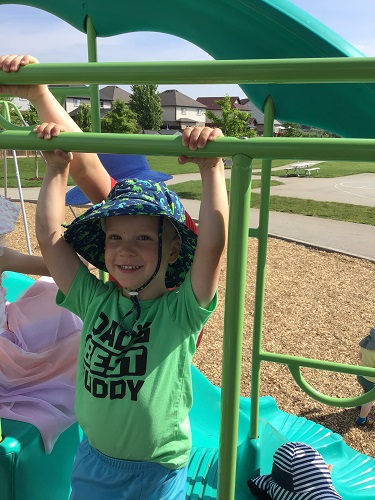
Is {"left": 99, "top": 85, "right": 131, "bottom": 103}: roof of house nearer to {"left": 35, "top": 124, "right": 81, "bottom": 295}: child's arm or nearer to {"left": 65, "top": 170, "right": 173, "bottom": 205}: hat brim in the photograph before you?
{"left": 65, "top": 170, "right": 173, "bottom": 205}: hat brim

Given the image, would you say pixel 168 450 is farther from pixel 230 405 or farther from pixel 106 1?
pixel 106 1

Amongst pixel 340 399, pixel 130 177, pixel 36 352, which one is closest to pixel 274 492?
pixel 340 399

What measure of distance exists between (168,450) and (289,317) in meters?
3.61

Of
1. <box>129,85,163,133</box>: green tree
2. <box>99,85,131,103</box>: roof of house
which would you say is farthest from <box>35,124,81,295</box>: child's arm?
<box>99,85,131,103</box>: roof of house

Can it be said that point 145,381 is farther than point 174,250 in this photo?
No

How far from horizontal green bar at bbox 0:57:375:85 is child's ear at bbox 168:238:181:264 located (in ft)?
1.62

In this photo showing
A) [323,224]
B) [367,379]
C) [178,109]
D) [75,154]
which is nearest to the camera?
[75,154]

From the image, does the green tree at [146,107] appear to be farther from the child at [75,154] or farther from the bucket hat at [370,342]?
the child at [75,154]

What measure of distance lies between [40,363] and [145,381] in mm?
710

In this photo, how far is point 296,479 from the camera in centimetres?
196

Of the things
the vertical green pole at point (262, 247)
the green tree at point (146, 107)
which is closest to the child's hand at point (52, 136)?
the vertical green pole at point (262, 247)

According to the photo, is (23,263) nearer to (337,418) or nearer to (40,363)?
(40,363)

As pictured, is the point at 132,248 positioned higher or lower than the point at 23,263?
Result: higher

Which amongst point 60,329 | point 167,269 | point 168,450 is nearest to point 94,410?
point 168,450
